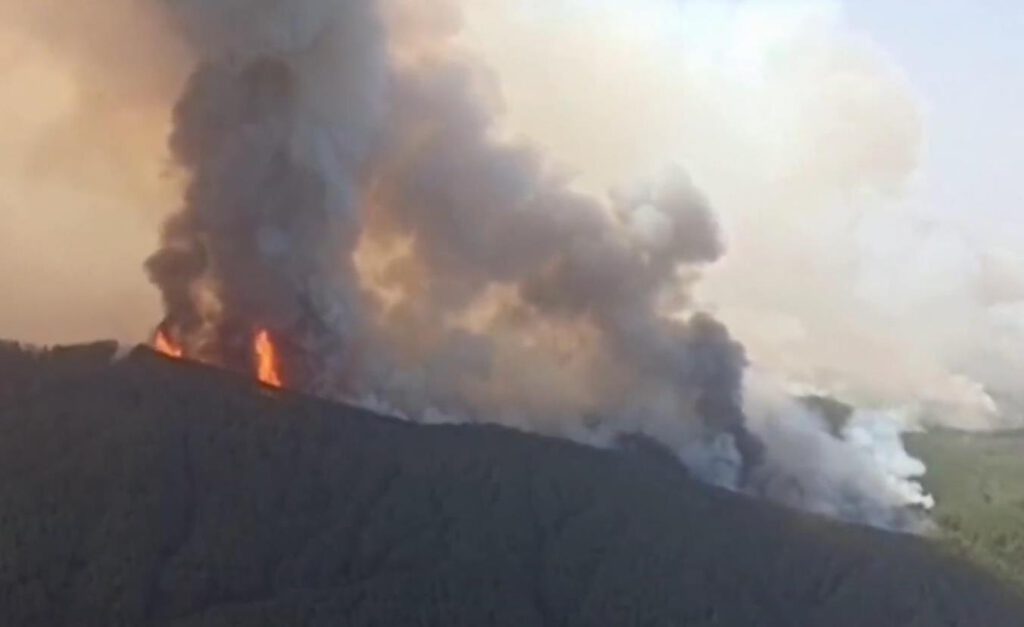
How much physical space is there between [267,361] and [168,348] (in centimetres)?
647

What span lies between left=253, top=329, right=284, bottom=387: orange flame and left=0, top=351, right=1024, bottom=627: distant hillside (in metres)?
1.68

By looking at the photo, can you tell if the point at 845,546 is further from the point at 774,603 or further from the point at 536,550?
the point at 536,550

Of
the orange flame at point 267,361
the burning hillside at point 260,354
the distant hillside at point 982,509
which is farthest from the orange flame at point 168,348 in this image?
the distant hillside at point 982,509

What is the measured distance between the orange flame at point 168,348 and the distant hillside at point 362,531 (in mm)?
989

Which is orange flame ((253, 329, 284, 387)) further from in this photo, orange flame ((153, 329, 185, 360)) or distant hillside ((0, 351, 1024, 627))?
orange flame ((153, 329, 185, 360))

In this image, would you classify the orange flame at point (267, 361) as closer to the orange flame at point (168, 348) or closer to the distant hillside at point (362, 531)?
the distant hillside at point (362, 531)

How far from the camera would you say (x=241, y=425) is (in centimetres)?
10056

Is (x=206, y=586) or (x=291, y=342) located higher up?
(x=291, y=342)

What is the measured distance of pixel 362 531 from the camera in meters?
A: 94.7

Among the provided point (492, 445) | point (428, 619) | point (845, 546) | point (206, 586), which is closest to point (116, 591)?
point (206, 586)

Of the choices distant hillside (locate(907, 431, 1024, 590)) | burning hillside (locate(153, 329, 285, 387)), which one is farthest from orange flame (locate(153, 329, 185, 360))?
distant hillside (locate(907, 431, 1024, 590))

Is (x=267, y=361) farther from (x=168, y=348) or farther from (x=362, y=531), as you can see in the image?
(x=362, y=531)

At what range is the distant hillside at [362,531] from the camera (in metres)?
85.6

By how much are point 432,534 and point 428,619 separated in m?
10.3
